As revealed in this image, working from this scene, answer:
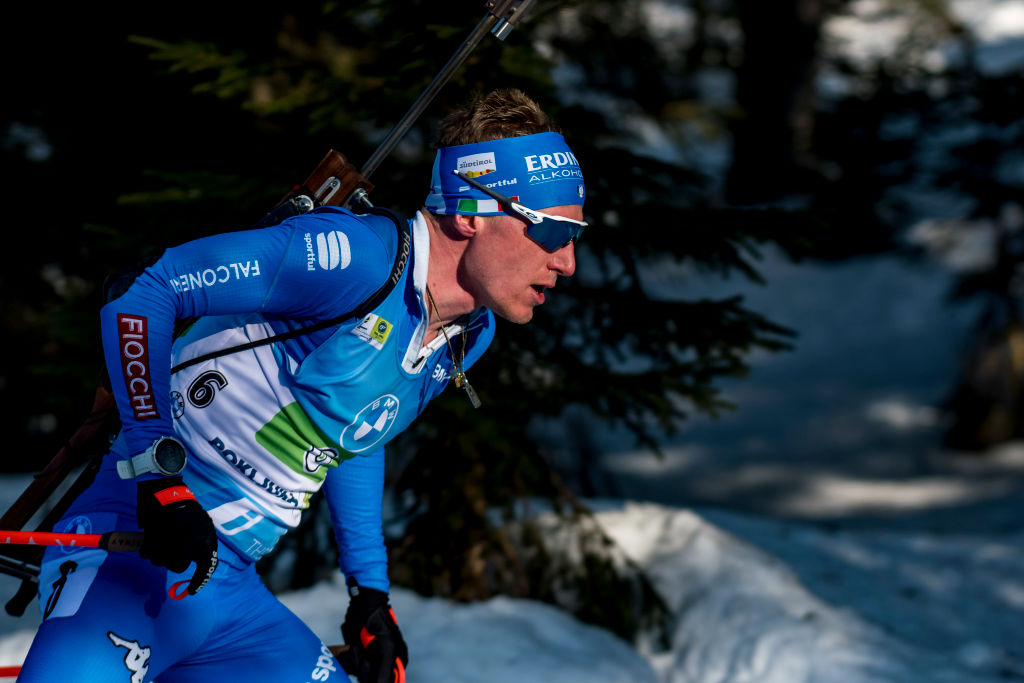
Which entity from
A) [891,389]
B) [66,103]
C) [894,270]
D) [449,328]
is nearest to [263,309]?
[449,328]

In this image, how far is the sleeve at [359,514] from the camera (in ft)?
8.96

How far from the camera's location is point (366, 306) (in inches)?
87.5

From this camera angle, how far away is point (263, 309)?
214cm

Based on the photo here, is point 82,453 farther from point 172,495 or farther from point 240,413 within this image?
point 172,495

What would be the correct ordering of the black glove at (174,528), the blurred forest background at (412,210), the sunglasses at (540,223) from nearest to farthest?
the black glove at (174,528) → the sunglasses at (540,223) → the blurred forest background at (412,210)

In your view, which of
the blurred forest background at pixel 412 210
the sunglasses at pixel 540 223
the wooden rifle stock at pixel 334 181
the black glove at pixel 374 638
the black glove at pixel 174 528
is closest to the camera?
the black glove at pixel 174 528

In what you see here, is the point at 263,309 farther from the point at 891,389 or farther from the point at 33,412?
the point at 891,389

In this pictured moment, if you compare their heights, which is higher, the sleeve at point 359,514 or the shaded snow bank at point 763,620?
the sleeve at point 359,514

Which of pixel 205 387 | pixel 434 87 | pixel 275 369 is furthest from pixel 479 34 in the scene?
pixel 205 387

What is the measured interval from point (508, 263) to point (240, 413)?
0.78 meters

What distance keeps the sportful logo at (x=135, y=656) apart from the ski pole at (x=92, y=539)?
20 cm

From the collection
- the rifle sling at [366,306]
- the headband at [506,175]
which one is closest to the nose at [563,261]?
the headband at [506,175]

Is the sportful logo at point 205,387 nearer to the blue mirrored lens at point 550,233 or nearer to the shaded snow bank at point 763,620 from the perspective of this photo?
the blue mirrored lens at point 550,233

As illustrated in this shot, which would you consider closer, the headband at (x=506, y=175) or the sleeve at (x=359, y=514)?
the headband at (x=506, y=175)
